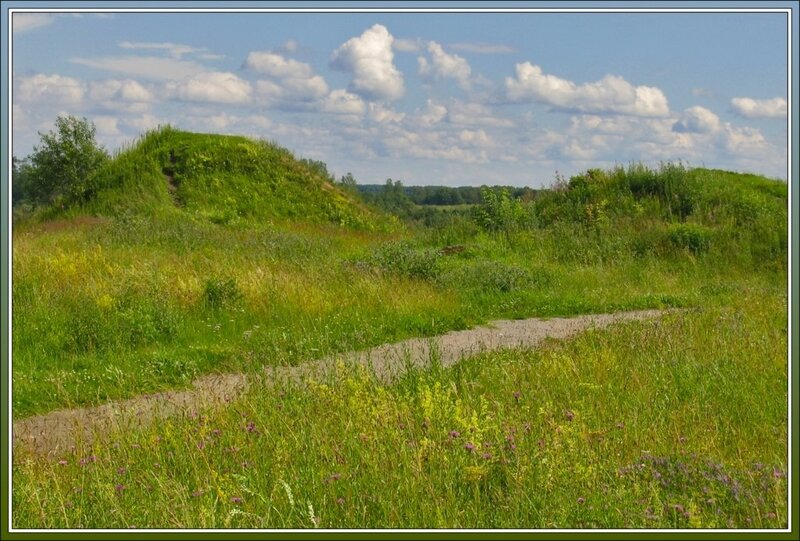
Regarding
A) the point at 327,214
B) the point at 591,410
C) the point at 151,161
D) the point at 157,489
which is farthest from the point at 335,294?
the point at 151,161

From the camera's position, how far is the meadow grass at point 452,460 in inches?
167

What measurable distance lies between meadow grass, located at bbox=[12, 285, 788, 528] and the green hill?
820 inches

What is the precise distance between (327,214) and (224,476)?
25748 millimetres

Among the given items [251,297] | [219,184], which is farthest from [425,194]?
[251,297]

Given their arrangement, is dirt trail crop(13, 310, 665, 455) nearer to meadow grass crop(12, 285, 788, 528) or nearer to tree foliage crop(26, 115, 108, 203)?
meadow grass crop(12, 285, 788, 528)

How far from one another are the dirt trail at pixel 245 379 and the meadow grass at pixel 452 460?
0.99ft

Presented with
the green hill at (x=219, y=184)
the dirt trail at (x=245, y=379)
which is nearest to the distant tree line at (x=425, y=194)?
the green hill at (x=219, y=184)

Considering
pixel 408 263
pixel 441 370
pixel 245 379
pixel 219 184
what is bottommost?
pixel 245 379

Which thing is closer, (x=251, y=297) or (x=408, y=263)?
(x=251, y=297)

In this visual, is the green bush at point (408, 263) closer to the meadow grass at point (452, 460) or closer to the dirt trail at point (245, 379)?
the dirt trail at point (245, 379)

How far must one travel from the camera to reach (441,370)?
7.71 m

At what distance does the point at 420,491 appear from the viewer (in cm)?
438

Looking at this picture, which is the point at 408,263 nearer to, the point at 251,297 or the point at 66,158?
the point at 251,297

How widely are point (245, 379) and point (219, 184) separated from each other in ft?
75.6
